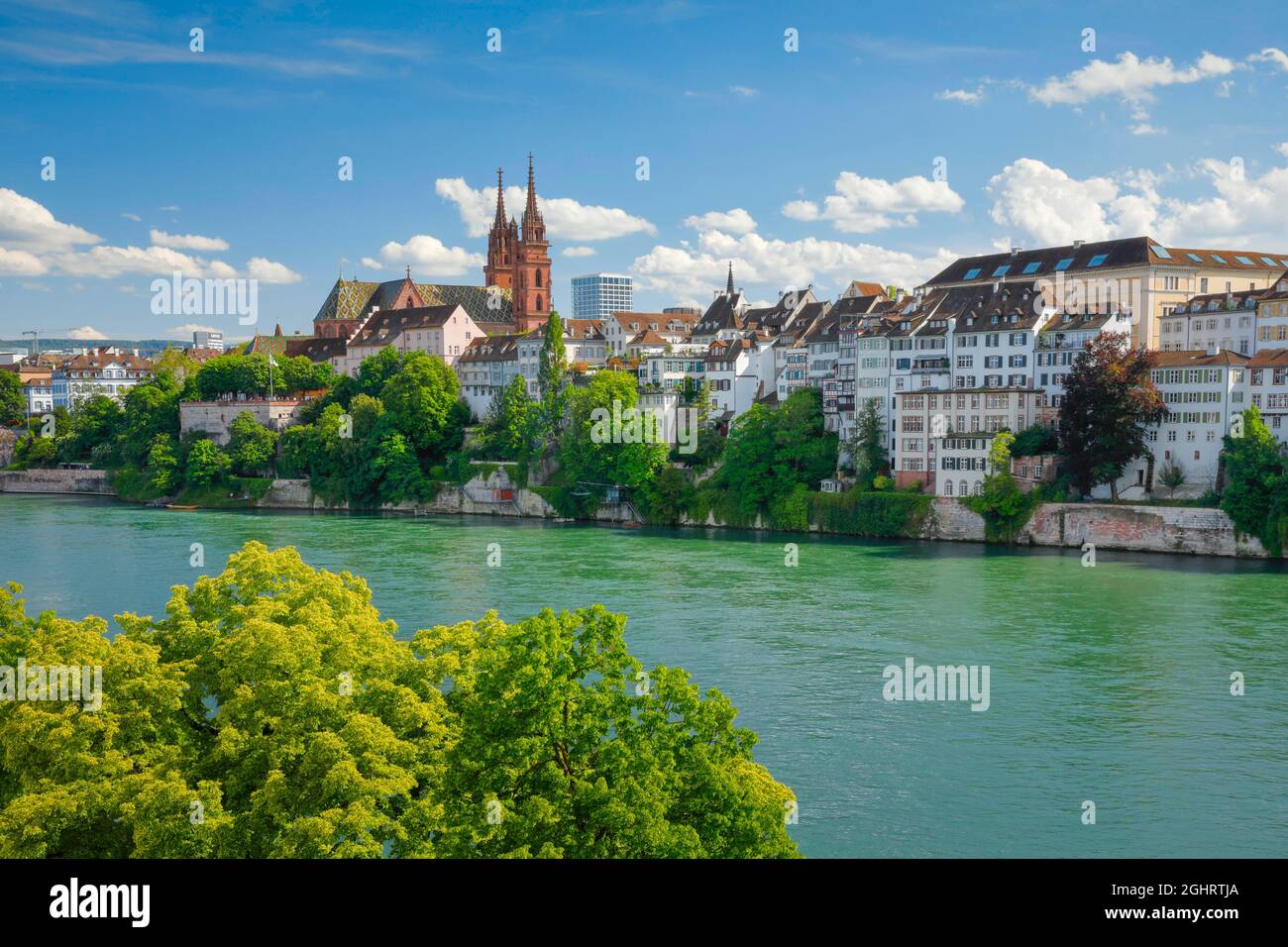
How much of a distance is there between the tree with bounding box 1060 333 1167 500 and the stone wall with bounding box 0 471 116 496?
205 ft

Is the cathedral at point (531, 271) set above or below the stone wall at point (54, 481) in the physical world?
above

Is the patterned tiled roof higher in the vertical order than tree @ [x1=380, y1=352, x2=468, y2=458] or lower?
higher

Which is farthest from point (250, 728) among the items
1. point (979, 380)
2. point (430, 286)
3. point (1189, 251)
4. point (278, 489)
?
point (430, 286)

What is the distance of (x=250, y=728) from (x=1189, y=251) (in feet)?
195

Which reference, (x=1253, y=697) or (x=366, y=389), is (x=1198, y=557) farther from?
(x=366, y=389)

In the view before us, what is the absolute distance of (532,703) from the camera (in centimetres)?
1228

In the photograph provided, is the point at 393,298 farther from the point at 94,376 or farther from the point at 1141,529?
the point at 1141,529

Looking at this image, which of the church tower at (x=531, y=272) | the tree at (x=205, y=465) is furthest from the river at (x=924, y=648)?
the church tower at (x=531, y=272)

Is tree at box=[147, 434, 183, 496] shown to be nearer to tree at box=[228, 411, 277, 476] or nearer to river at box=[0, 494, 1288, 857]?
tree at box=[228, 411, 277, 476]

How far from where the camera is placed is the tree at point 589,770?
11352mm

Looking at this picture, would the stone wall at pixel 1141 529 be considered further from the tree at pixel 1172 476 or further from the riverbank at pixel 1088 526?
the tree at pixel 1172 476

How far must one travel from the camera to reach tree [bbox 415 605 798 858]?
11.4 meters

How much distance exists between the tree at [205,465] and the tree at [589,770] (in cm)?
6916

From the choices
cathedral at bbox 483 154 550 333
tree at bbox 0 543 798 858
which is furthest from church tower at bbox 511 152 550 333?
tree at bbox 0 543 798 858
